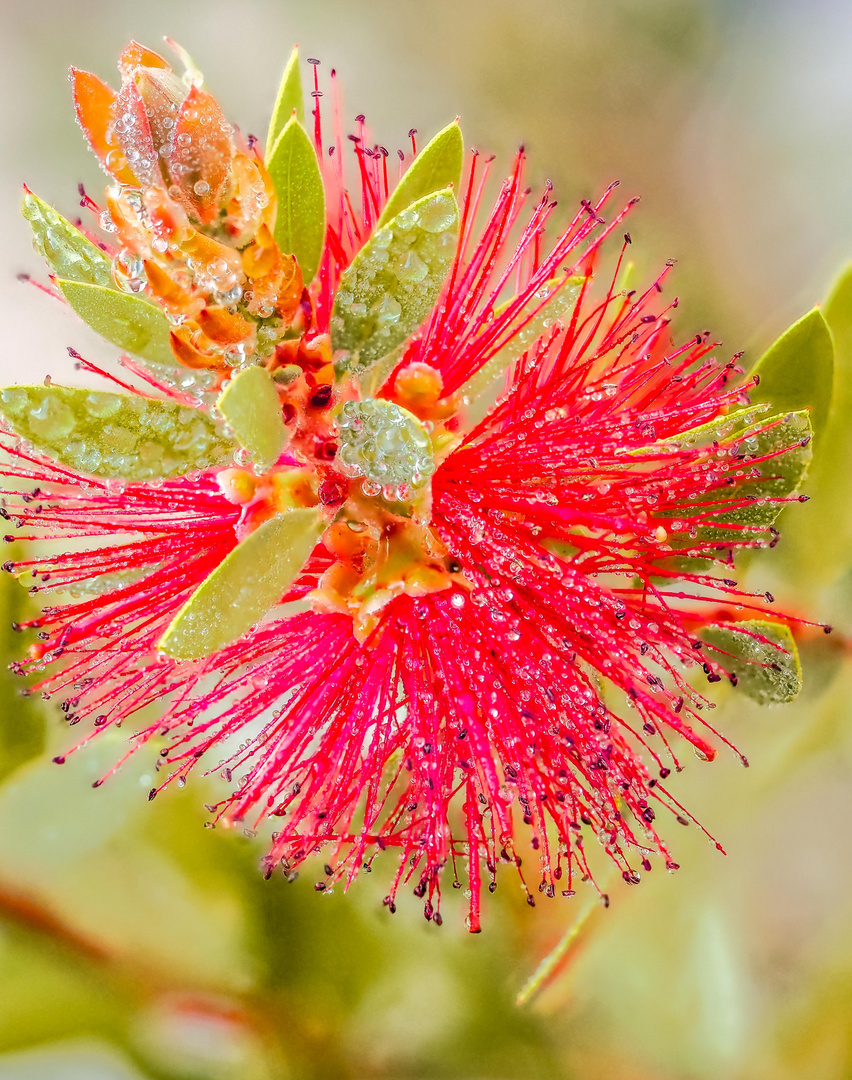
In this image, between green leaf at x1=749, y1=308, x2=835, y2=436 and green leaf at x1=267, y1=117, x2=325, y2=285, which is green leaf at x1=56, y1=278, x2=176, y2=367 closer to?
green leaf at x1=267, y1=117, x2=325, y2=285

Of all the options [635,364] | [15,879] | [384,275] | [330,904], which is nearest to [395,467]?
[384,275]

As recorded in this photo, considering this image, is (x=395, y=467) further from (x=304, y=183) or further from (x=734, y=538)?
(x=734, y=538)

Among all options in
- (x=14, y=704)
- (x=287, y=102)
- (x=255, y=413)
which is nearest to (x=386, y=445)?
(x=255, y=413)

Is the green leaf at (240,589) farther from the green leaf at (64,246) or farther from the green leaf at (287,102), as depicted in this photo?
the green leaf at (287,102)

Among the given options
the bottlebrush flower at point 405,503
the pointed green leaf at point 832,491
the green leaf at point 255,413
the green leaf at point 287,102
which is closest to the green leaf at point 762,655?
the bottlebrush flower at point 405,503

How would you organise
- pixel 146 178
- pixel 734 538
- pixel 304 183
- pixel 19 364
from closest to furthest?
pixel 146 178 → pixel 304 183 → pixel 734 538 → pixel 19 364

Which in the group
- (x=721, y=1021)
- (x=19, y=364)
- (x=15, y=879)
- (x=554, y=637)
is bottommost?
(x=15, y=879)

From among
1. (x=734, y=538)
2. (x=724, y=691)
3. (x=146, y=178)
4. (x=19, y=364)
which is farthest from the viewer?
(x=19, y=364)

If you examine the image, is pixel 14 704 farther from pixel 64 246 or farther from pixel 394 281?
pixel 394 281
